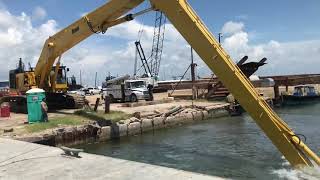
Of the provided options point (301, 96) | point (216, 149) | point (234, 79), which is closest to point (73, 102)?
point (216, 149)

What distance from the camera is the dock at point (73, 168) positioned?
30.4 ft

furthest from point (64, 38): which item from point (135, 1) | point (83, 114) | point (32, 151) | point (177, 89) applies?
point (177, 89)

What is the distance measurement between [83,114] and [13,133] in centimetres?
661

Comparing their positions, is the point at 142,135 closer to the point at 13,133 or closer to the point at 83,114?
the point at 83,114

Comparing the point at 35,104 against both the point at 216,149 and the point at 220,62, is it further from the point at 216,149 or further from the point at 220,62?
the point at 220,62

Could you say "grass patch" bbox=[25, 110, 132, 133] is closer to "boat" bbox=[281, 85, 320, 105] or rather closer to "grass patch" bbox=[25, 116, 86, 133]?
"grass patch" bbox=[25, 116, 86, 133]

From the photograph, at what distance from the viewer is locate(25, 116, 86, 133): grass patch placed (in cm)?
2126

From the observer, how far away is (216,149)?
762 inches

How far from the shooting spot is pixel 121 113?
28156 millimetres

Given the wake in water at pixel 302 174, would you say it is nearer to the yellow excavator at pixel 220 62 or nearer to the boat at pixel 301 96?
the yellow excavator at pixel 220 62

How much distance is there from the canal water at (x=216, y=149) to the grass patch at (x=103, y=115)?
1851 millimetres

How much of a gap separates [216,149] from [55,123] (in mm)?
8538

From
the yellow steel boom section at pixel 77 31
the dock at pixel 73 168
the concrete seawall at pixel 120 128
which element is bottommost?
the concrete seawall at pixel 120 128

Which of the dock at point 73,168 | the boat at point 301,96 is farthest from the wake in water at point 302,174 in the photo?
the boat at point 301,96
